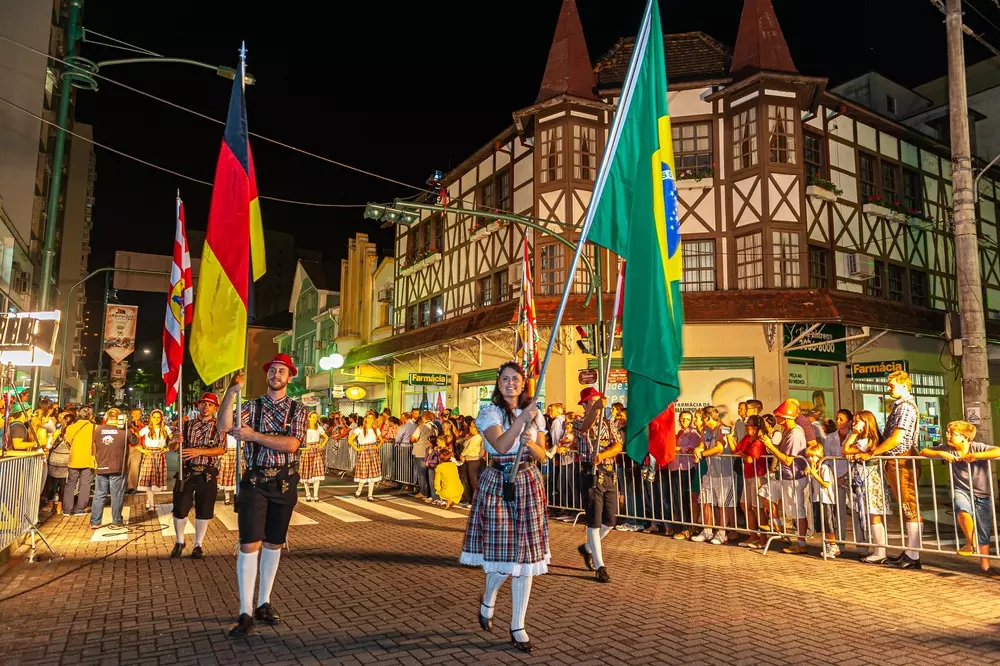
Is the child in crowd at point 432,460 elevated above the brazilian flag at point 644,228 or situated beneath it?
situated beneath

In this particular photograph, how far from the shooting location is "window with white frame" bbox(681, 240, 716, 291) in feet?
70.3

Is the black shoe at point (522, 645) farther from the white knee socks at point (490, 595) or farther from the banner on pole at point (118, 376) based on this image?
the banner on pole at point (118, 376)

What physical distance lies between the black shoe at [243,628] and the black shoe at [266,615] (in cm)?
29

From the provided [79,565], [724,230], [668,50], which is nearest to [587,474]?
[79,565]

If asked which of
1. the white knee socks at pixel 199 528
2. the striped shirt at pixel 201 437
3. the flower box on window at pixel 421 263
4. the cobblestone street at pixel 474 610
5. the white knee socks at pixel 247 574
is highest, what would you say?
the flower box on window at pixel 421 263

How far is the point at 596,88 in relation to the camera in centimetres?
2277

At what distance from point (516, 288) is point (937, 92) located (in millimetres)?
23498

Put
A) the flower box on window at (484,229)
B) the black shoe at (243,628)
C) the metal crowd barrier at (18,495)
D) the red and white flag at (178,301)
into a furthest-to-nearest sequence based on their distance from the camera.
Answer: the flower box on window at (484,229), the red and white flag at (178,301), the metal crowd barrier at (18,495), the black shoe at (243,628)

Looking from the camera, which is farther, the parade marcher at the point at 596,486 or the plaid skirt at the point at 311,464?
the plaid skirt at the point at 311,464

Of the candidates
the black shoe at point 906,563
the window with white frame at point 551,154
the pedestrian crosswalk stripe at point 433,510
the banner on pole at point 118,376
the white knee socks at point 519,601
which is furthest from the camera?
the banner on pole at point 118,376

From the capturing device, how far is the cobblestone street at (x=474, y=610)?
194 inches

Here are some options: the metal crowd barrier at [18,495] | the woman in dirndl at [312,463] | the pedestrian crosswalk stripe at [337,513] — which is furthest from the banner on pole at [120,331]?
the metal crowd barrier at [18,495]

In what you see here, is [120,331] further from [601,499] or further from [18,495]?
[601,499]

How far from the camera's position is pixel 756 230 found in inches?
810
